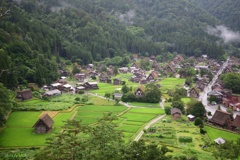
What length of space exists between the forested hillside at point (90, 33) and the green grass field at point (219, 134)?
27516mm

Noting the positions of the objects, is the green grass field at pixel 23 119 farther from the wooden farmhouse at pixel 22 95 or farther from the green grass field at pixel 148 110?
the green grass field at pixel 148 110

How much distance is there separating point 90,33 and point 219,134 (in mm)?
85700

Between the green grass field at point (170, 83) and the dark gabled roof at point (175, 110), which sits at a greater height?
the green grass field at point (170, 83)

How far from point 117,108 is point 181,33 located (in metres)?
109

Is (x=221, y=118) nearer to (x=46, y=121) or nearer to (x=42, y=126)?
(x=46, y=121)

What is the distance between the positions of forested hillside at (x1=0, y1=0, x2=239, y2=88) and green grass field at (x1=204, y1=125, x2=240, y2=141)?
2752 centimetres

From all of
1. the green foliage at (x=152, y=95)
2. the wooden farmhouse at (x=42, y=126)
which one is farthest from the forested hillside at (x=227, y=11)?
the wooden farmhouse at (x=42, y=126)

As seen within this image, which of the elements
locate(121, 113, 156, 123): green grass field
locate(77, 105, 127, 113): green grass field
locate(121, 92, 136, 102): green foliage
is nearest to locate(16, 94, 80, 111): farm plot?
locate(77, 105, 127, 113): green grass field

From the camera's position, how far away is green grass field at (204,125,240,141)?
31.9 metres

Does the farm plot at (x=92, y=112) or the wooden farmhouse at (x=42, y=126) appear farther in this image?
the farm plot at (x=92, y=112)

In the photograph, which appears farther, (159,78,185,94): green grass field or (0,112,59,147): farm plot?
(159,78,185,94): green grass field

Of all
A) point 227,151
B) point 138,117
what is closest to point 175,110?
point 138,117

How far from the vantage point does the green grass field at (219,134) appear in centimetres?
3193

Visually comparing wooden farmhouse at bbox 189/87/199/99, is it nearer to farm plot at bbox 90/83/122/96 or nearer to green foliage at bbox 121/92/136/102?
green foliage at bbox 121/92/136/102
